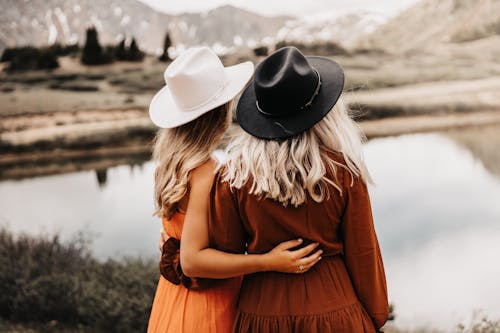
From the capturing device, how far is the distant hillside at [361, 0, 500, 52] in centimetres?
518

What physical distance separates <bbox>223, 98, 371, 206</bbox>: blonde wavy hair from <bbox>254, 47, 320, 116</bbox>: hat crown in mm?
85

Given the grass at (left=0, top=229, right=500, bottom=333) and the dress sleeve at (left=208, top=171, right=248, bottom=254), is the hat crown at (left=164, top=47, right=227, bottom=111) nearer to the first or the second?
the dress sleeve at (left=208, top=171, right=248, bottom=254)

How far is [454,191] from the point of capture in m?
4.71

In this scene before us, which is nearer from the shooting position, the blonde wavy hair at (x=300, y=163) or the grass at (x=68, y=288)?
the blonde wavy hair at (x=300, y=163)

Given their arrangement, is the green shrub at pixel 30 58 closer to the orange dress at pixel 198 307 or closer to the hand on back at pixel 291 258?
the orange dress at pixel 198 307

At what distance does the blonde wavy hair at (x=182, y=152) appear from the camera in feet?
5.77

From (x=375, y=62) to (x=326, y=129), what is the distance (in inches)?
158

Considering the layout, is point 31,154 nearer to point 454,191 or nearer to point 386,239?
point 386,239

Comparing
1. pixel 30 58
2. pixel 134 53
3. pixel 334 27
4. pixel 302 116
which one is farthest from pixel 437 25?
pixel 302 116

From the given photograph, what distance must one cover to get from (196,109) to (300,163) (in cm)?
43

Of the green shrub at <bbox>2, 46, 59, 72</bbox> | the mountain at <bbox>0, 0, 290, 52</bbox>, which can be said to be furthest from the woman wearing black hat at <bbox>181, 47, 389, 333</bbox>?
the green shrub at <bbox>2, 46, 59, 72</bbox>

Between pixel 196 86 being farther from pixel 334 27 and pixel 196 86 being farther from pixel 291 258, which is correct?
pixel 334 27

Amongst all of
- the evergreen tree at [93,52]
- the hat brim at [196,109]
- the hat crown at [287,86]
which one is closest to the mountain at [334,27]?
the evergreen tree at [93,52]

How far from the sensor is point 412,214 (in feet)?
15.4
